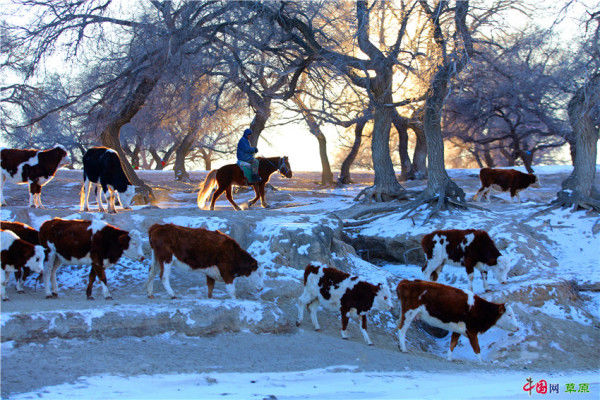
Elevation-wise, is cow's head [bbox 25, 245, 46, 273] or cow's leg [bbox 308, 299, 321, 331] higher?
cow's head [bbox 25, 245, 46, 273]

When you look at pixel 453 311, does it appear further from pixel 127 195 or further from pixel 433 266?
pixel 127 195

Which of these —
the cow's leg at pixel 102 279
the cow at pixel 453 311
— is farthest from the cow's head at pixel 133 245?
the cow at pixel 453 311

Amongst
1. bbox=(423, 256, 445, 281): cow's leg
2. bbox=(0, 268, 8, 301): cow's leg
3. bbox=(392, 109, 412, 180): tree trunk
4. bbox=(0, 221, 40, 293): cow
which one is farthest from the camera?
bbox=(392, 109, 412, 180): tree trunk

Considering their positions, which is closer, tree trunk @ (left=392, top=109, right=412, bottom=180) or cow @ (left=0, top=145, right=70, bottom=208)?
cow @ (left=0, top=145, right=70, bottom=208)

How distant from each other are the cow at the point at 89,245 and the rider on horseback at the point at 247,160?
749 centimetres

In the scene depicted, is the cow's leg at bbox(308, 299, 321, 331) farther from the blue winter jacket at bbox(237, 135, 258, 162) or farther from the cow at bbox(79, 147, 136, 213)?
the blue winter jacket at bbox(237, 135, 258, 162)

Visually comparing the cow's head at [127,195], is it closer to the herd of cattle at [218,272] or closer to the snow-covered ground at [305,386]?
the herd of cattle at [218,272]

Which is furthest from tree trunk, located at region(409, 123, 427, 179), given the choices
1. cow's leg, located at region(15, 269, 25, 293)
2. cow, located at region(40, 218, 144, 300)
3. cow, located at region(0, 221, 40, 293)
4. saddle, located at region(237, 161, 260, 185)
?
cow's leg, located at region(15, 269, 25, 293)

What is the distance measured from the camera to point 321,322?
10773mm

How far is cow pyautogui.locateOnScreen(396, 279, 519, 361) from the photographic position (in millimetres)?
10000

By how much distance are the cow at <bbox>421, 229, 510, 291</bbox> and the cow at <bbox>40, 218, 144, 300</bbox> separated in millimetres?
5911

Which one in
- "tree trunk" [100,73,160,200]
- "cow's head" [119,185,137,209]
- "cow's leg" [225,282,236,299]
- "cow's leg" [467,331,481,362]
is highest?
"tree trunk" [100,73,160,200]

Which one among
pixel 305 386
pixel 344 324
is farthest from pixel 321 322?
pixel 305 386

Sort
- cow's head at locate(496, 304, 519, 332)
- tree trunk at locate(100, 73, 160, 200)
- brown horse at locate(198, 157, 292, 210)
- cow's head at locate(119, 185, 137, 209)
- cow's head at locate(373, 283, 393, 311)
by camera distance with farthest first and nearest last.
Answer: tree trunk at locate(100, 73, 160, 200) → brown horse at locate(198, 157, 292, 210) → cow's head at locate(119, 185, 137, 209) → cow's head at locate(496, 304, 519, 332) → cow's head at locate(373, 283, 393, 311)
